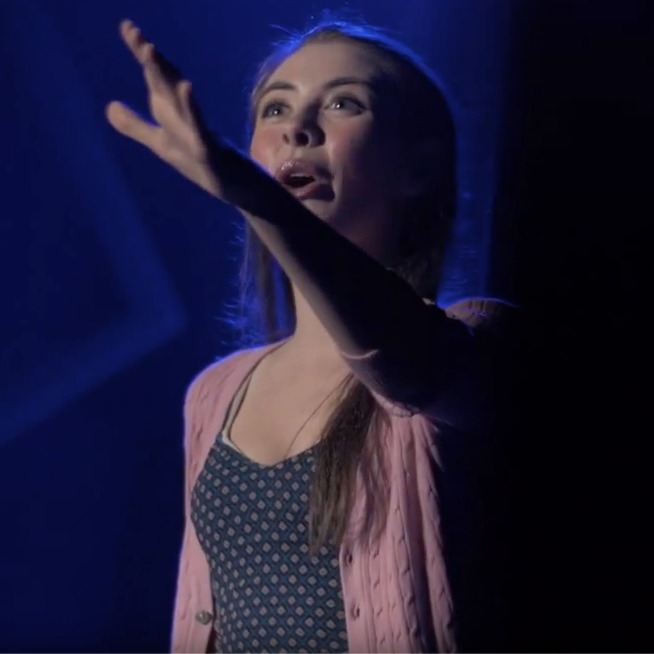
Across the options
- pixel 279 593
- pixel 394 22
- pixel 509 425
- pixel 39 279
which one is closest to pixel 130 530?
pixel 39 279

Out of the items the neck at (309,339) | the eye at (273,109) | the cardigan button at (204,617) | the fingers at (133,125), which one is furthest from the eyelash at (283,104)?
the cardigan button at (204,617)

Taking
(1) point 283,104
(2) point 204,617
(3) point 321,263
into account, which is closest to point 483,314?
(3) point 321,263

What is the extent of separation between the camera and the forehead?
33.8 inches

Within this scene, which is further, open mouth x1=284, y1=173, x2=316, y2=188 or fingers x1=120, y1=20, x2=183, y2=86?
open mouth x1=284, y1=173, x2=316, y2=188

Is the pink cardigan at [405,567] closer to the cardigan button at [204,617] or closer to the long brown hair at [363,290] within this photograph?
the long brown hair at [363,290]

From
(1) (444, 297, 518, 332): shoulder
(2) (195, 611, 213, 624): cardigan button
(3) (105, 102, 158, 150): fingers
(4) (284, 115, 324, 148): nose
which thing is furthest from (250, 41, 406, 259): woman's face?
A: (2) (195, 611, 213, 624): cardigan button

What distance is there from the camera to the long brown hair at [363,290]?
770 mm

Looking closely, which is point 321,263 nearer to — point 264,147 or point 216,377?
point 264,147

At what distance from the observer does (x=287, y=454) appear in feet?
2.71

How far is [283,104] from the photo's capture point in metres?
0.88

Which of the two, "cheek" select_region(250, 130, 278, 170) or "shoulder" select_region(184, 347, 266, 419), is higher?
Result: "cheek" select_region(250, 130, 278, 170)

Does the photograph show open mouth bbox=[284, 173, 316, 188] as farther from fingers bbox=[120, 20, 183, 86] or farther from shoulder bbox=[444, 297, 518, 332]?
fingers bbox=[120, 20, 183, 86]

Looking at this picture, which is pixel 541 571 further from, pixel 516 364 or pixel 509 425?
pixel 516 364

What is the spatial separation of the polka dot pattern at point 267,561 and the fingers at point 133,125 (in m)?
0.33
